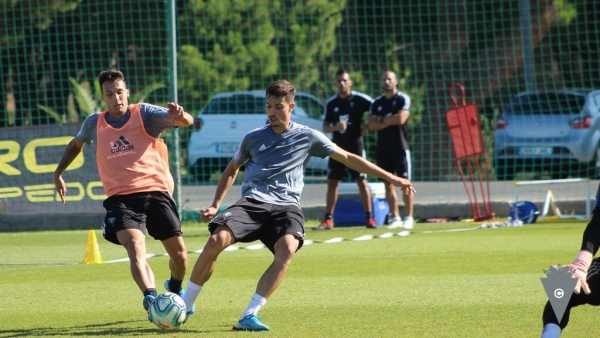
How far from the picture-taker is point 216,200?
711 cm

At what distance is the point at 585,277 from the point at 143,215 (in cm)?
357

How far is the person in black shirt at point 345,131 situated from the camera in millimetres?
14953

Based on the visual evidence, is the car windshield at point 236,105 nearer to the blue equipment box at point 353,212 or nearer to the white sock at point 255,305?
the blue equipment box at point 353,212

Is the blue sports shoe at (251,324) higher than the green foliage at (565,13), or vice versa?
the green foliage at (565,13)

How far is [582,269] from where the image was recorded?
525 centimetres

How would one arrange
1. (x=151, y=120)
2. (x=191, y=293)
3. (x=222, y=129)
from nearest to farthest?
1. (x=191, y=293)
2. (x=151, y=120)
3. (x=222, y=129)

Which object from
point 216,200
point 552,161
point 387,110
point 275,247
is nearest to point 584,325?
point 275,247

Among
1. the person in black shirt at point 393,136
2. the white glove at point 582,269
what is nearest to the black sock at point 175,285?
the white glove at point 582,269

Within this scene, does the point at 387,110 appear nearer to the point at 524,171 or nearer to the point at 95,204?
the point at 95,204

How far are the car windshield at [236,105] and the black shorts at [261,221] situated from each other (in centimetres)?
1267

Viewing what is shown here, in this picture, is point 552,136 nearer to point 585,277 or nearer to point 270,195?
point 270,195

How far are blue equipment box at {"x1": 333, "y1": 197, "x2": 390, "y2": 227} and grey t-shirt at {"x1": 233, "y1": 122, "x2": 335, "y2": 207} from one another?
27.5 feet

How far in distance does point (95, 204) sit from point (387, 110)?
4884mm

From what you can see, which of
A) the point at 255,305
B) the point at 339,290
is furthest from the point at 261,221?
the point at 339,290
